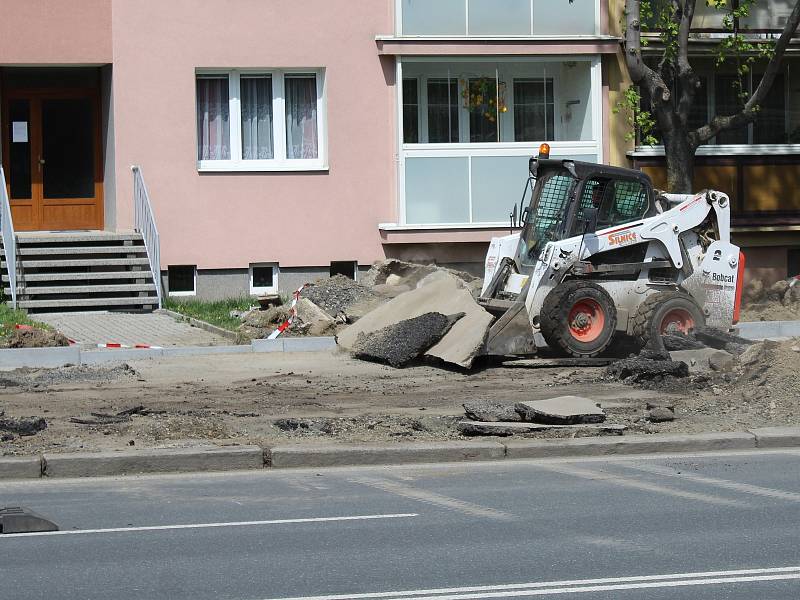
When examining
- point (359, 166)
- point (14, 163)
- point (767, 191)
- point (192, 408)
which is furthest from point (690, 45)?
point (192, 408)

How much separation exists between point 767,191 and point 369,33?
303 inches

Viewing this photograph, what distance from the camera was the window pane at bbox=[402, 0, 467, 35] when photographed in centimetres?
2258

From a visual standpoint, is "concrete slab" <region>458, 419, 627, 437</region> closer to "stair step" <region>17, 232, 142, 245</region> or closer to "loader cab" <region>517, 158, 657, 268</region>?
"loader cab" <region>517, 158, 657, 268</region>

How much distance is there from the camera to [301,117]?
2272cm

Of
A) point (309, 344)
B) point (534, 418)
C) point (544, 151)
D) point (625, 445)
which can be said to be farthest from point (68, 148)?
point (625, 445)

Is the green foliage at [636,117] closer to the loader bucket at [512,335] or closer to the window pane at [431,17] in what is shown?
the window pane at [431,17]

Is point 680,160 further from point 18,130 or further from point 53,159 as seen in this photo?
point 18,130

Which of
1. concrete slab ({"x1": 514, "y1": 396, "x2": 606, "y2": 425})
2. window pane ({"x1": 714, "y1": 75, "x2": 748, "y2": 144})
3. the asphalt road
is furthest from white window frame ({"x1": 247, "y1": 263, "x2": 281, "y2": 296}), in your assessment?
the asphalt road

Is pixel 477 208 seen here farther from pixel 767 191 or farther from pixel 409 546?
pixel 409 546

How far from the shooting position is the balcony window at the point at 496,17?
22.6 m

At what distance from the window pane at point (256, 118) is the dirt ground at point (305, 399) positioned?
6.59 meters

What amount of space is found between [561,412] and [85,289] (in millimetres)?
10854

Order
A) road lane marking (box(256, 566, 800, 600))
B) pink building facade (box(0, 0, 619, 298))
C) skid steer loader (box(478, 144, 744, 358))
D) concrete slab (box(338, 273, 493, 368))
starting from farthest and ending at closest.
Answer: pink building facade (box(0, 0, 619, 298))
skid steer loader (box(478, 144, 744, 358))
concrete slab (box(338, 273, 493, 368))
road lane marking (box(256, 566, 800, 600))

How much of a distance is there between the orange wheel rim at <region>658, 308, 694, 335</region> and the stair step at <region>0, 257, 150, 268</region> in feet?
29.1
